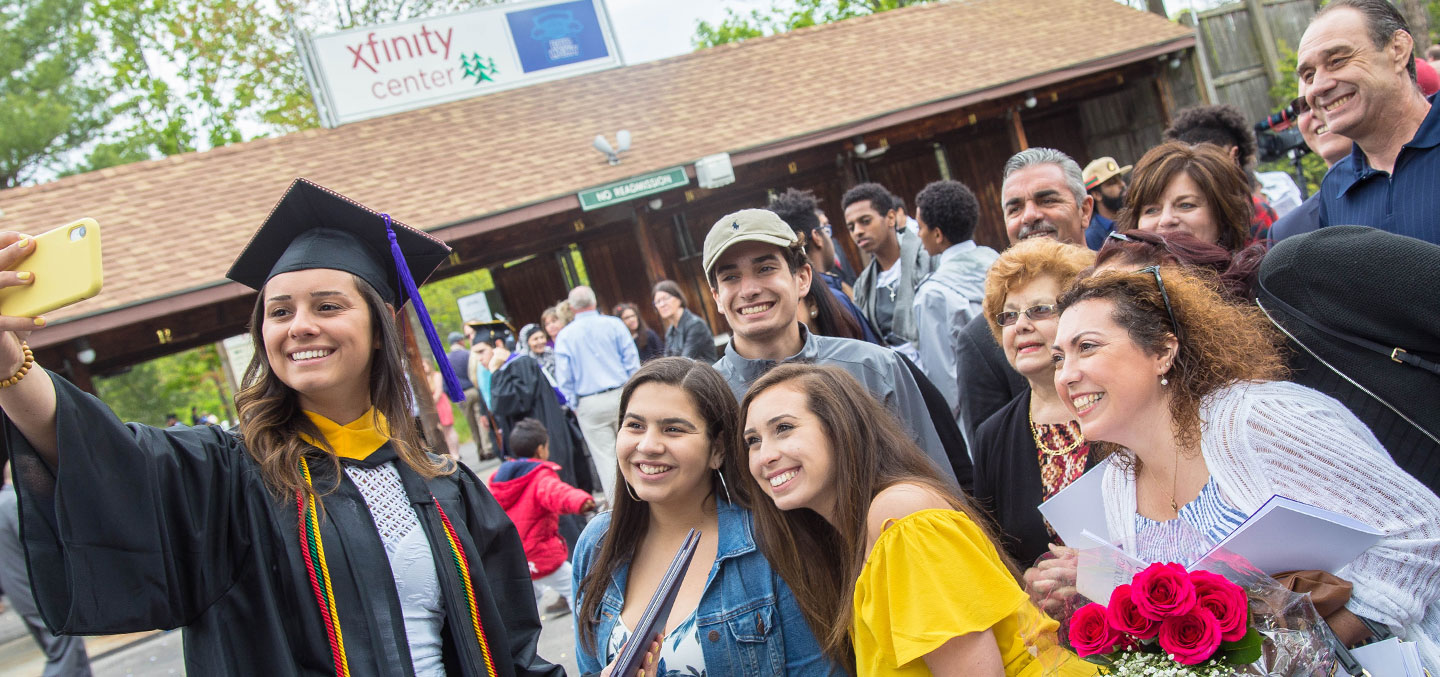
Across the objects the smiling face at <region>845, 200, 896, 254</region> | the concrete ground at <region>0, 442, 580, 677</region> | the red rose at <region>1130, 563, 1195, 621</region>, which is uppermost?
the smiling face at <region>845, 200, 896, 254</region>

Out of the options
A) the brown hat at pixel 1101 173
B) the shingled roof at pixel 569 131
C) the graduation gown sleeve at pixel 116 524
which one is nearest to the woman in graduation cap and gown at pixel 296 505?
the graduation gown sleeve at pixel 116 524

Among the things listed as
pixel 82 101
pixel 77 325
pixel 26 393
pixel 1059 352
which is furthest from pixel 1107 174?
pixel 82 101

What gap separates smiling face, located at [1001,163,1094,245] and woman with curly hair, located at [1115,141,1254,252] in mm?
493

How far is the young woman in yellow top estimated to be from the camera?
1.94 metres

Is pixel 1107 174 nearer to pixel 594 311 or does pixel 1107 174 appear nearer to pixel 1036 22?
pixel 594 311

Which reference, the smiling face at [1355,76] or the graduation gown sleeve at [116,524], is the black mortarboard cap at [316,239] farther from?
the smiling face at [1355,76]

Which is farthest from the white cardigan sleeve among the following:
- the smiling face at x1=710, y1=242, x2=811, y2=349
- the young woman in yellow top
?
the smiling face at x1=710, y1=242, x2=811, y2=349

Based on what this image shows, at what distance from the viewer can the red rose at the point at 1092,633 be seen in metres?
1.63

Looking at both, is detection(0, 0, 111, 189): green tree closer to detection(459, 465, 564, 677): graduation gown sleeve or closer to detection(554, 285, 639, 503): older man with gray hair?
detection(554, 285, 639, 503): older man with gray hair

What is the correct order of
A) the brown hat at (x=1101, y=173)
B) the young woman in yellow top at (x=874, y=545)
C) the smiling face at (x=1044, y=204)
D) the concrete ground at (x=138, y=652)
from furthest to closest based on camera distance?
1. the concrete ground at (x=138, y=652)
2. the brown hat at (x=1101, y=173)
3. the smiling face at (x=1044, y=204)
4. the young woman in yellow top at (x=874, y=545)

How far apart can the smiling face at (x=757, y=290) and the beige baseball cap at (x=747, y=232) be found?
4cm

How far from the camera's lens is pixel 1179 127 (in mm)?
4770

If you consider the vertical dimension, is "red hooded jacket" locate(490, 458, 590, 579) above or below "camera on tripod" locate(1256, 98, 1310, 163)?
below

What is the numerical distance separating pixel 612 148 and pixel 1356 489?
1100 cm
